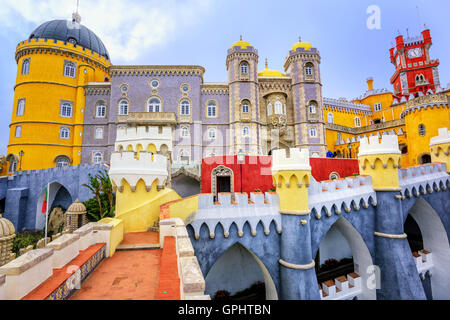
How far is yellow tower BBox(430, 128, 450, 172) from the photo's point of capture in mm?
13016

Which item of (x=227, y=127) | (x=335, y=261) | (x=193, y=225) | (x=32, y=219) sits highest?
(x=227, y=127)

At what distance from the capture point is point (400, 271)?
Result: 374 inches

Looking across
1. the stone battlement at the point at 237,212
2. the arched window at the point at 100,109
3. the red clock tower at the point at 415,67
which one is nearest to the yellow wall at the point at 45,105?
the arched window at the point at 100,109

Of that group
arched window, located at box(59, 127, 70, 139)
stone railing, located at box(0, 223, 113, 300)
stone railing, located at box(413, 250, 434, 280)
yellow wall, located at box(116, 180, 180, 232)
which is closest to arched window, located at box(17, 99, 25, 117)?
arched window, located at box(59, 127, 70, 139)

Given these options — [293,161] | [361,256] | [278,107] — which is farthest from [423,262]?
[278,107]

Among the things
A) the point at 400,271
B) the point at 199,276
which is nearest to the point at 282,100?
the point at 400,271

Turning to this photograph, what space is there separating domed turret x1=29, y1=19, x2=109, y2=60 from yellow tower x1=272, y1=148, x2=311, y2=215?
3340 centimetres

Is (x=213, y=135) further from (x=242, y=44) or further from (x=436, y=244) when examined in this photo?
(x=436, y=244)

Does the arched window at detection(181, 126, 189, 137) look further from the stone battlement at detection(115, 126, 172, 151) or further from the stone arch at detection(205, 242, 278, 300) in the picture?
the stone arch at detection(205, 242, 278, 300)

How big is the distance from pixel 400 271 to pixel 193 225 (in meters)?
9.83

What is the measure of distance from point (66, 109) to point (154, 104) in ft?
36.4

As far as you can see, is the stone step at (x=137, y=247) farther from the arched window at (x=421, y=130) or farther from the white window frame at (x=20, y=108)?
the white window frame at (x=20, y=108)

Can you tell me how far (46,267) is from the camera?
3.64 meters
